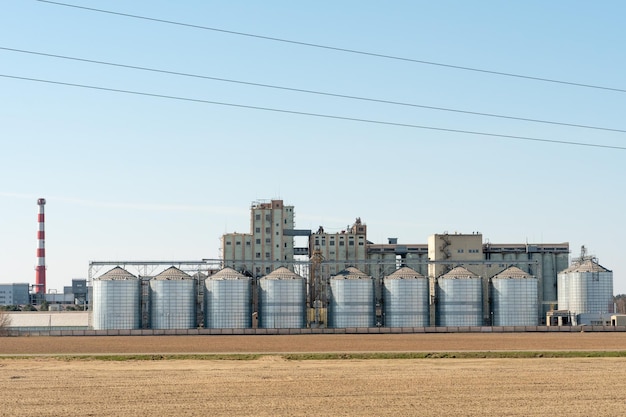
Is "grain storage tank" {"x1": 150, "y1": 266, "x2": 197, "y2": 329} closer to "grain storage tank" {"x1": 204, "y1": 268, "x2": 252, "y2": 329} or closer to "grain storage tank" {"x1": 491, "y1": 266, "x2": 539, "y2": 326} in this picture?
"grain storage tank" {"x1": 204, "y1": 268, "x2": 252, "y2": 329}

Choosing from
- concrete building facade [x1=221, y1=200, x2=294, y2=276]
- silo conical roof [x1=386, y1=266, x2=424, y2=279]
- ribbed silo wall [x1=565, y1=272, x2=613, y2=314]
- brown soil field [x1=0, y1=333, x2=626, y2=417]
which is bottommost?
brown soil field [x1=0, y1=333, x2=626, y2=417]

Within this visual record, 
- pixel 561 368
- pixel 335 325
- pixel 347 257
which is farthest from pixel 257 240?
pixel 561 368

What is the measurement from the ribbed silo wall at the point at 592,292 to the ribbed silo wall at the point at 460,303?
683 inches

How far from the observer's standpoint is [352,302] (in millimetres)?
142625

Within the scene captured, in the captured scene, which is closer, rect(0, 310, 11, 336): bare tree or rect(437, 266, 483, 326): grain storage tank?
rect(0, 310, 11, 336): bare tree

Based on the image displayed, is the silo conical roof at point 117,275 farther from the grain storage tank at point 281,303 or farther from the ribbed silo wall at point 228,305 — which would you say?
the grain storage tank at point 281,303

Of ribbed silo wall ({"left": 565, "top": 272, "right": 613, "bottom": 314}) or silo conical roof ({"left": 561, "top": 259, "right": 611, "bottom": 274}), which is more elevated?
silo conical roof ({"left": 561, "top": 259, "right": 611, "bottom": 274})

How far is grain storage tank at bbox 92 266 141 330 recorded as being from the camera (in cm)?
13975

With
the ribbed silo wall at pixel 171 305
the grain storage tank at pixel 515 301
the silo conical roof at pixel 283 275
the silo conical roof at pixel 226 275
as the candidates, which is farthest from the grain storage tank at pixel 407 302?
the ribbed silo wall at pixel 171 305

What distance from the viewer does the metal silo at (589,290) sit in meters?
149

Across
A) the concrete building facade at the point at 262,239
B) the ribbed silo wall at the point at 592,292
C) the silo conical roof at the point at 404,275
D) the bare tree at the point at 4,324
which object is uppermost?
the concrete building facade at the point at 262,239

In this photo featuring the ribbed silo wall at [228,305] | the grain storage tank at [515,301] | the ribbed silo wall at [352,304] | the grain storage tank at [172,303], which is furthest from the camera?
the grain storage tank at [515,301]

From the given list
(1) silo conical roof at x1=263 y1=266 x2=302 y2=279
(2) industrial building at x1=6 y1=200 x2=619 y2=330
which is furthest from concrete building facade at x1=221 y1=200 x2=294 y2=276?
(1) silo conical roof at x1=263 y1=266 x2=302 y2=279

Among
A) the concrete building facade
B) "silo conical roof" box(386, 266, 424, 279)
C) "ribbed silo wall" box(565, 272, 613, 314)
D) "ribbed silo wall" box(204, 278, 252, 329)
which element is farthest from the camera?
the concrete building facade
